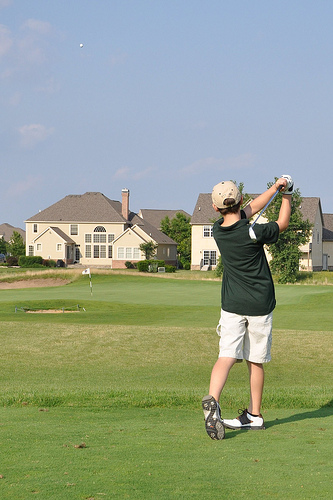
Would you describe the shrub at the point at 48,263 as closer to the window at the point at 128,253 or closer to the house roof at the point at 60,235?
the house roof at the point at 60,235

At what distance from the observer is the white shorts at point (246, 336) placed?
18.5ft

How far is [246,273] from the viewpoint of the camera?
573 cm

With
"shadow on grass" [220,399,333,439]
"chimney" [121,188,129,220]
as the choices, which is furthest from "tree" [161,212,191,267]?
"shadow on grass" [220,399,333,439]

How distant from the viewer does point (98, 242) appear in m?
82.4

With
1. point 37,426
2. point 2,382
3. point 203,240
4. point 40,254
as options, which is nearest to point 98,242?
point 40,254

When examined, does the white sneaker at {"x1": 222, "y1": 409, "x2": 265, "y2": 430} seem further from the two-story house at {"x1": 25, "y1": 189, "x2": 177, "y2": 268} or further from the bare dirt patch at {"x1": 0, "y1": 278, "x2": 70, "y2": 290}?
the two-story house at {"x1": 25, "y1": 189, "x2": 177, "y2": 268}

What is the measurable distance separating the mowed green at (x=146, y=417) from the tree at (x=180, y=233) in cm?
7254

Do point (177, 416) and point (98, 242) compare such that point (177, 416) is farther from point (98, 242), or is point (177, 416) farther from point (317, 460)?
point (98, 242)

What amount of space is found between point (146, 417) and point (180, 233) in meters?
87.2

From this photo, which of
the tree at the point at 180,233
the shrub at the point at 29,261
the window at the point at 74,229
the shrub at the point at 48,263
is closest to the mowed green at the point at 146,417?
the shrub at the point at 29,261

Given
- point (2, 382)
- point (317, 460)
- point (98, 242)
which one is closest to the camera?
point (317, 460)

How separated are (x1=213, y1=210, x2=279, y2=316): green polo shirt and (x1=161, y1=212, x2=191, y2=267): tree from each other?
81.7 metres

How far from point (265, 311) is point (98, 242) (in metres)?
77.3

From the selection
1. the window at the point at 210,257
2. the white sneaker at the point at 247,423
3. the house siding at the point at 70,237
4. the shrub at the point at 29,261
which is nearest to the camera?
the white sneaker at the point at 247,423
